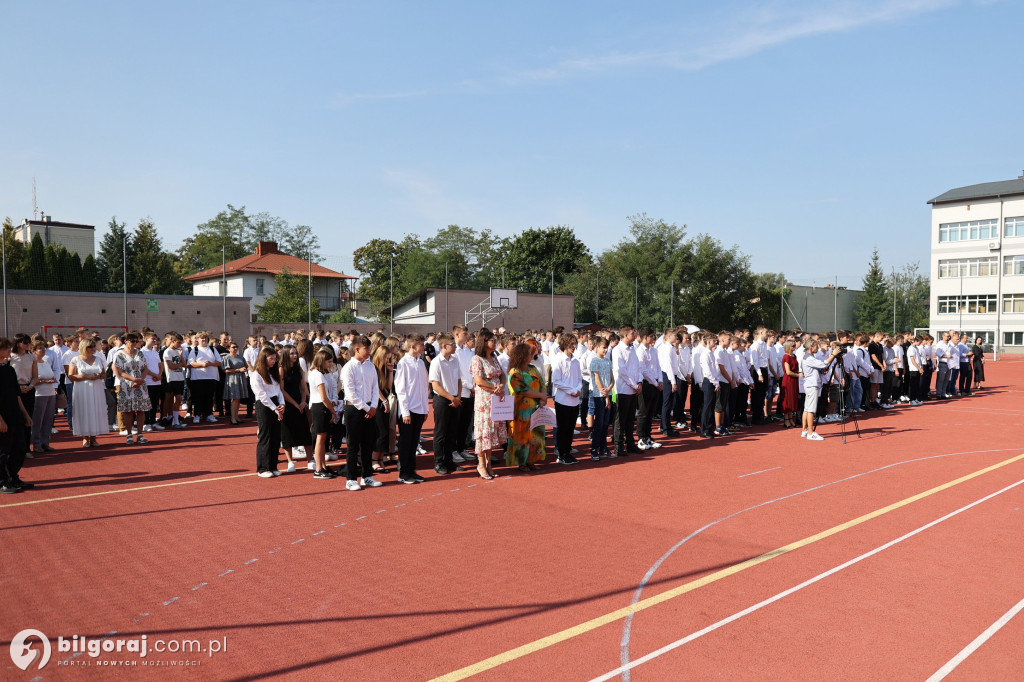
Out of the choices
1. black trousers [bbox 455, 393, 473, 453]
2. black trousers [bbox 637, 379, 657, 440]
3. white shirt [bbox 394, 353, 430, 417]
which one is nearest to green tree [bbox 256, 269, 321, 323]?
black trousers [bbox 455, 393, 473, 453]

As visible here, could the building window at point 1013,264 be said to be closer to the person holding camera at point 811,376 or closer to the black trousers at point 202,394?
the person holding camera at point 811,376

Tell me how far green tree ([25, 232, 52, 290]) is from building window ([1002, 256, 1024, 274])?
62556mm

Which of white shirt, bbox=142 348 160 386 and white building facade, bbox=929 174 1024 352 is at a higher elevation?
white building facade, bbox=929 174 1024 352

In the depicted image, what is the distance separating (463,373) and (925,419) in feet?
38.9

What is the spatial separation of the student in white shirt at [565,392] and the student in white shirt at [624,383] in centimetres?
87

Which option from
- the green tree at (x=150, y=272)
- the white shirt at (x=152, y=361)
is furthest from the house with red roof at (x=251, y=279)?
the white shirt at (x=152, y=361)

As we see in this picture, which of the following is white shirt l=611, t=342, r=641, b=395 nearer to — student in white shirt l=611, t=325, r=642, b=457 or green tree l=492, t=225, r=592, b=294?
student in white shirt l=611, t=325, r=642, b=457

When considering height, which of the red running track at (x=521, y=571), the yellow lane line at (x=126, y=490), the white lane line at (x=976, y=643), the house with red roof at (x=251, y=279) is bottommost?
the yellow lane line at (x=126, y=490)

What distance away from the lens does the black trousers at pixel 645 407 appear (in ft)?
41.3

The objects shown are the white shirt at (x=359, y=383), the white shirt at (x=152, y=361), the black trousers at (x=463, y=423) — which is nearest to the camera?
the white shirt at (x=359, y=383)

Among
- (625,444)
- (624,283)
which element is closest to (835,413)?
(625,444)

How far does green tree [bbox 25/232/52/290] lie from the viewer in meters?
26.0

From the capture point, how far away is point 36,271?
26438mm

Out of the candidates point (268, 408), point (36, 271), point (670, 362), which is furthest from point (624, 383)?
point (36, 271)
